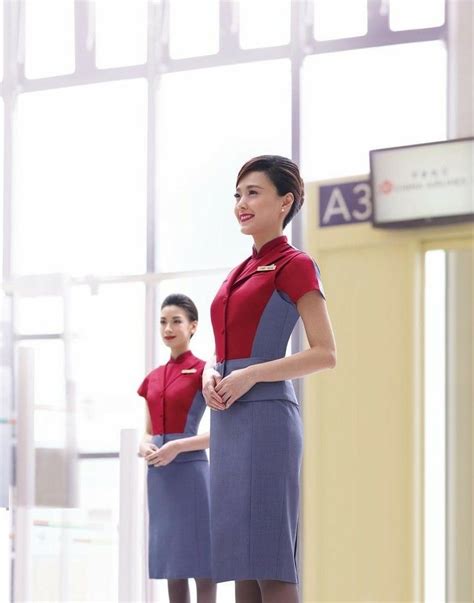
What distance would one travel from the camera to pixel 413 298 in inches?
132

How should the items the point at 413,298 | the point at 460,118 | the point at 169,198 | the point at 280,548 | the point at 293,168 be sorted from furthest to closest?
the point at 169,198 < the point at 460,118 < the point at 413,298 < the point at 293,168 < the point at 280,548

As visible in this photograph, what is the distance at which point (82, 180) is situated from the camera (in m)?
5.52

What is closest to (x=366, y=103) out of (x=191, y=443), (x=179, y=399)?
(x=179, y=399)

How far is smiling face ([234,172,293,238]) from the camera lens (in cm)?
293

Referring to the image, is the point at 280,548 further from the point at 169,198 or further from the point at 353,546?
the point at 169,198

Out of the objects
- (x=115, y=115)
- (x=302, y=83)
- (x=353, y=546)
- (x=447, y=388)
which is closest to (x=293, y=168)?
(x=447, y=388)

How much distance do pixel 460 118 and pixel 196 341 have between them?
1.58 metres

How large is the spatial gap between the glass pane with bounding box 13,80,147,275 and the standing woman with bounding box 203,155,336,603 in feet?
8.01

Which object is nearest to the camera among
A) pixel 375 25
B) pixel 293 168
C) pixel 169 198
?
pixel 293 168

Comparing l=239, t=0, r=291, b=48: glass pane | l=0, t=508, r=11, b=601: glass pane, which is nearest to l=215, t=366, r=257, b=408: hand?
l=239, t=0, r=291, b=48: glass pane

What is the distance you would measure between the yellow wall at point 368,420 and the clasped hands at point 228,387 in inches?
27.6

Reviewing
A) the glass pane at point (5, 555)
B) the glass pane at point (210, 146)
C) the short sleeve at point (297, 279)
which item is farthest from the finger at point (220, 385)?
the glass pane at point (5, 555)

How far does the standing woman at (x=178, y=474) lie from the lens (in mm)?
4086

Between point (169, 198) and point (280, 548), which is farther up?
point (169, 198)
